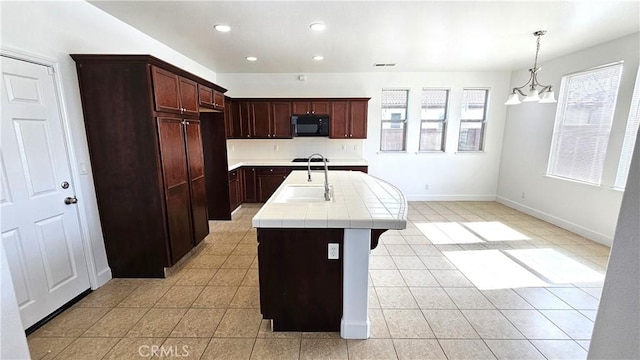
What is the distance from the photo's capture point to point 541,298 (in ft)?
7.55

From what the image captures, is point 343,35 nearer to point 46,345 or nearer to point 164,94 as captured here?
point 164,94

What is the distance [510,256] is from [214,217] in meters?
4.25

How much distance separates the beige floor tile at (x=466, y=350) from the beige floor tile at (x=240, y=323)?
135 cm

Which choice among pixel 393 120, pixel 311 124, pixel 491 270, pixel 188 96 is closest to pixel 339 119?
pixel 311 124

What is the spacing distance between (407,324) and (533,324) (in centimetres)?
98

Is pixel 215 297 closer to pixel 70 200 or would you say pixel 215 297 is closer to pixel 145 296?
pixel 145 296

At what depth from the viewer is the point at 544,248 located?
3262 millimetres

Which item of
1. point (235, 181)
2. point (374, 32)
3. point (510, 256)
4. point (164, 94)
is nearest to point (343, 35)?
point (374, 32)

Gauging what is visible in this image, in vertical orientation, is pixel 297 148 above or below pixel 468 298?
above

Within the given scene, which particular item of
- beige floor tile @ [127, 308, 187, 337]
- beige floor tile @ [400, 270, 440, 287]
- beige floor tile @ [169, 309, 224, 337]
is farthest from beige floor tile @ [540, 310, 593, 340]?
beige floor tile @ [127, 308, 187, 337]

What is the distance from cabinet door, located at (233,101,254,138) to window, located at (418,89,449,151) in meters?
3.48

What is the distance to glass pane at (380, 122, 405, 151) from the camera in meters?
5.38

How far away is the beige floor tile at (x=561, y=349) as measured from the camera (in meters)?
1.71

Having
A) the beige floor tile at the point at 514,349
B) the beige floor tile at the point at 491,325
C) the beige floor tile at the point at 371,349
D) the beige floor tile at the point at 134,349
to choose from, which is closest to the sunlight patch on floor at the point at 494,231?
the beige floor tile at the point at 491,325
